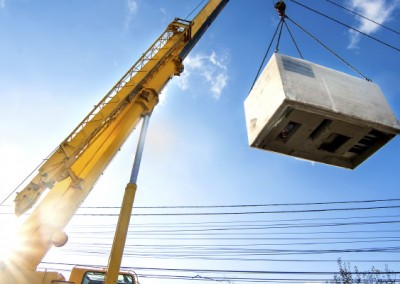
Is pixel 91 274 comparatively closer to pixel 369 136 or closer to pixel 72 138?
pixel 72 138

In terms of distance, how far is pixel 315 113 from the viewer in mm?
3512

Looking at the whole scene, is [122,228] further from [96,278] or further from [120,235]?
[96,278]

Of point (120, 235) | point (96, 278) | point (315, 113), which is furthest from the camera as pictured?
point (96, 278)

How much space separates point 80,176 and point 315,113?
5.51m

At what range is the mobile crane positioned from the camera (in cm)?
594

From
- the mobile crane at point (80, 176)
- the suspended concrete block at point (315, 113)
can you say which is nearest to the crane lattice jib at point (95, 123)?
the mobile crane at point (80, 176)

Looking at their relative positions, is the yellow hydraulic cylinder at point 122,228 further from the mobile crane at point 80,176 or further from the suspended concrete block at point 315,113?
the suspended concrete block at point 315,113

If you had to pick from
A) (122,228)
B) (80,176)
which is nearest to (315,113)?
(122,228)

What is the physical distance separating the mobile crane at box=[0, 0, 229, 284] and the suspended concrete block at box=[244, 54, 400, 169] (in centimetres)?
288

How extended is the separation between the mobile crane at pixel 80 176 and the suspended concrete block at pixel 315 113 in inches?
113

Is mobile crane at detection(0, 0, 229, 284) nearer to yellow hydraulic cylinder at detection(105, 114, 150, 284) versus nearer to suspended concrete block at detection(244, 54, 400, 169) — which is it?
yellow hydraulic cylinder at detection(105, 114, 150, 284)

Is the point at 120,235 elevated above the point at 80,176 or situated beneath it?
situated beneath

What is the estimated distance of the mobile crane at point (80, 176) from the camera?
5941mm

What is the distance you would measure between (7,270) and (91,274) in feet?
5.10
